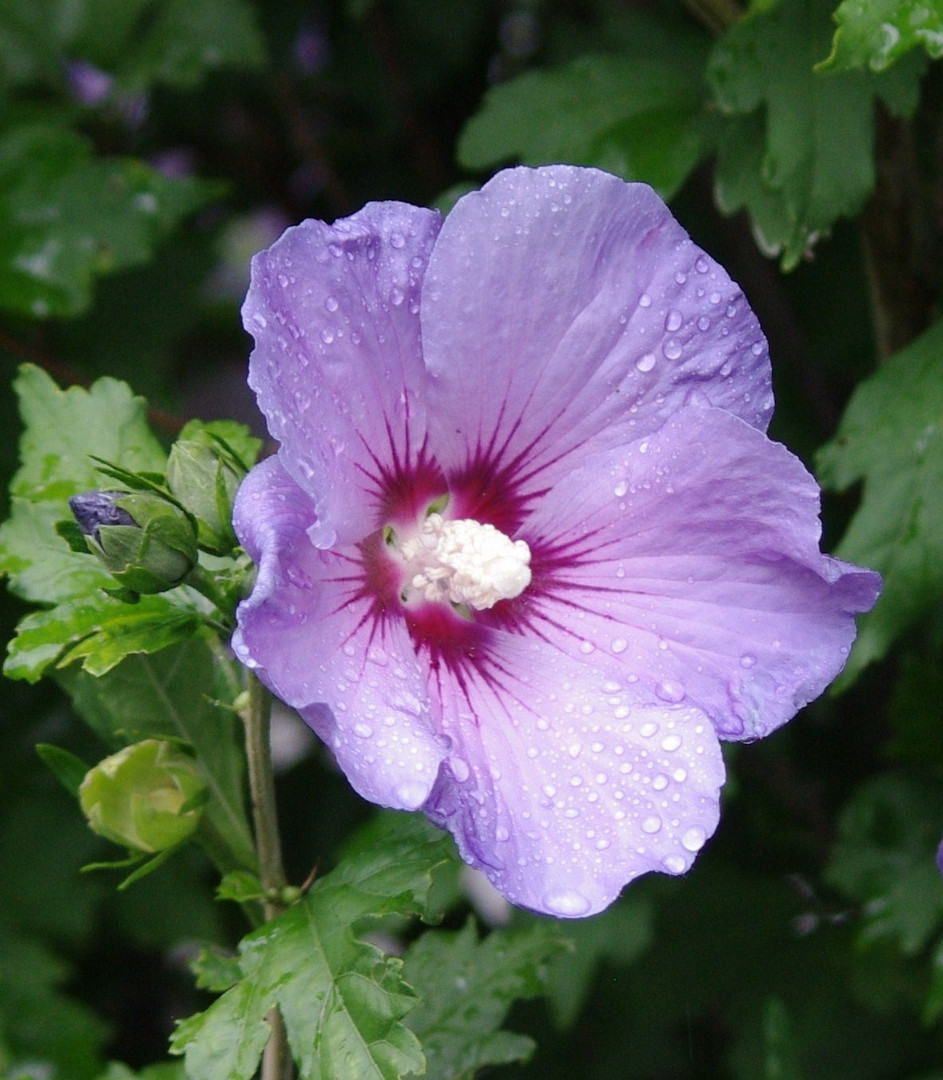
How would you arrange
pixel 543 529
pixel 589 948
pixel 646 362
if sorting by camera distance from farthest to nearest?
pixel 589 948
pixel 543 529
pixel 646 362

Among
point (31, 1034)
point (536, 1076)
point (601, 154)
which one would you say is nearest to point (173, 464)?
point (601, 154)

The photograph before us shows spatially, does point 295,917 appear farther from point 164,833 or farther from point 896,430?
point 896,430

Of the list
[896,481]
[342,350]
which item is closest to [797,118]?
[896,481]

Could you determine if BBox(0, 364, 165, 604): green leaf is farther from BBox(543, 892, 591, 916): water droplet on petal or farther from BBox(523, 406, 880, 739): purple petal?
BBox(543, 892, 591, 916): water droplet on petal

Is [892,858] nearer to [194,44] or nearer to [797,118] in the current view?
[797,118]

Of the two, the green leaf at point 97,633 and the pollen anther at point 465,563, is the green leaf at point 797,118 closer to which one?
the pollen anther at point 465,563

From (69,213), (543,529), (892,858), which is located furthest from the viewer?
(69,213)

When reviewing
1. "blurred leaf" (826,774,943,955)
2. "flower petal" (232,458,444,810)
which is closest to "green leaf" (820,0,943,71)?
"flower petal" (232,458,444,810)
